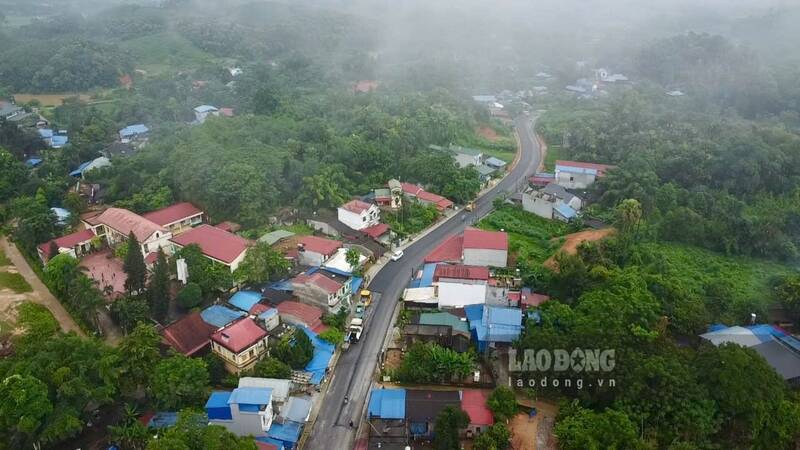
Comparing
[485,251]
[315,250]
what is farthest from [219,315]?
[485,251]

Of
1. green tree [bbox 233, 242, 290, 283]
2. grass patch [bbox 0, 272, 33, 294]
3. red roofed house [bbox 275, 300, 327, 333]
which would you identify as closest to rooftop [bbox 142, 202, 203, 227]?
grass patch [bbox 0, 272, 33, 294]

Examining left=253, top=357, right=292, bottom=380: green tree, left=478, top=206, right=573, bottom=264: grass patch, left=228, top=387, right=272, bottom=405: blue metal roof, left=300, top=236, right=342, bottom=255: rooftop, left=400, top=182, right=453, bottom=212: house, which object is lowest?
left=478, top=206, right=573, bottom=264: grass patch

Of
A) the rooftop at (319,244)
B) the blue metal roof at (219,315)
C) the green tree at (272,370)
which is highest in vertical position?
the green tree at (272,370)

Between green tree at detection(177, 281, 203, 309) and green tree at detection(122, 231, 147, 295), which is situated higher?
green tree at detection(122, 231, 147, 295)

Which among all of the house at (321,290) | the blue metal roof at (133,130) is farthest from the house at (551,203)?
the blue metal roof at (133,130)

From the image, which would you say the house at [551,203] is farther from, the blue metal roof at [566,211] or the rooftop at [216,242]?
the rooftop at [216,242]

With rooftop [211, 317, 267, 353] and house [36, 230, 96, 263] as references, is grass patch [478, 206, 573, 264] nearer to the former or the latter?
rooftop [211, 317, 267, 353]
